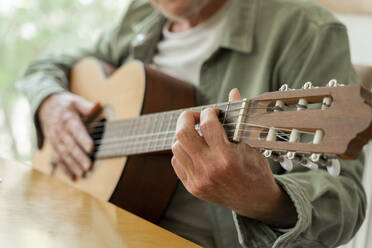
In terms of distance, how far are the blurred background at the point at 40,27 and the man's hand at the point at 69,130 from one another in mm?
914

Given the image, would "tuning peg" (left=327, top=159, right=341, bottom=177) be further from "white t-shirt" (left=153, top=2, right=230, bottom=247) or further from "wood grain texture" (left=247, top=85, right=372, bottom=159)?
"white t-shirt" (left=153, top=2, right=230, bottom=247)

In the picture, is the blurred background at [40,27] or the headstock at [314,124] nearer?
the headstock at [314,124]

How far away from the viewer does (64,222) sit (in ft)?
→ 2.30

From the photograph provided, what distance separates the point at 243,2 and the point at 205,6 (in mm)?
107

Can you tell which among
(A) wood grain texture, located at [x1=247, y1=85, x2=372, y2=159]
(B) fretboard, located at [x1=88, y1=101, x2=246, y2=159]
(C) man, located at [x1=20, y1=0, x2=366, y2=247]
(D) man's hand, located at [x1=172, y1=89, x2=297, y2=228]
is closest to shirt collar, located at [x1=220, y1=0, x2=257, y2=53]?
(C) man, located at [x1=20, y1=0, x2=366, y2=247]

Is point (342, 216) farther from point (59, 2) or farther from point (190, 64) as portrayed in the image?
point (59, 2)

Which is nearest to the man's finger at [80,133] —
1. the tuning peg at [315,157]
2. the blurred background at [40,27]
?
the tuning peg at [315,157]

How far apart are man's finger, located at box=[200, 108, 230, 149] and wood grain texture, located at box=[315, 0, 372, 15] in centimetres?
69

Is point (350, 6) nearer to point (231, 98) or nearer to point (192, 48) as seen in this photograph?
point (192, 48)

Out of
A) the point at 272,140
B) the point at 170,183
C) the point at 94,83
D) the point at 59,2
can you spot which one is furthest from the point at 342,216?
the point at 59,2

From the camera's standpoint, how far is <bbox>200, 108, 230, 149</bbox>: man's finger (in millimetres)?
646

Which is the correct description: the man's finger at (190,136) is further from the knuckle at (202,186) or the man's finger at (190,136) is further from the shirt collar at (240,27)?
the shirt collar at (240,27)

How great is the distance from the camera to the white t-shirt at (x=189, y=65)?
41.5 inches

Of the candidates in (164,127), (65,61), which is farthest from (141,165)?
(65,61)
